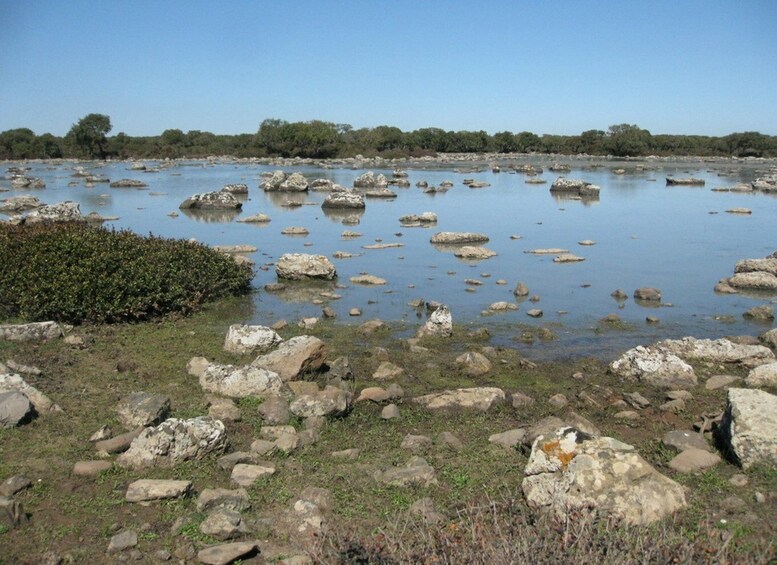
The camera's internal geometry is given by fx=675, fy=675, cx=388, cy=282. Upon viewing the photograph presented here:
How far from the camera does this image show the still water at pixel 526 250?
14500 millimetres

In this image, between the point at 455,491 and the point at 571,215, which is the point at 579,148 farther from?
the point at 455,491

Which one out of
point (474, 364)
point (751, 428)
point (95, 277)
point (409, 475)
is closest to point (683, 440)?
point (751, 428)

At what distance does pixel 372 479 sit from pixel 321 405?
1936 mm

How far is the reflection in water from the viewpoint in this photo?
3331cm

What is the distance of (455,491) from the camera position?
6746mm

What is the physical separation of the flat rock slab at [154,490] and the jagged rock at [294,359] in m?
3.54

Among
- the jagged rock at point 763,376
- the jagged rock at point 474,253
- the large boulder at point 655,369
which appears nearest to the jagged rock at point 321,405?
the large boulder at point 655,369

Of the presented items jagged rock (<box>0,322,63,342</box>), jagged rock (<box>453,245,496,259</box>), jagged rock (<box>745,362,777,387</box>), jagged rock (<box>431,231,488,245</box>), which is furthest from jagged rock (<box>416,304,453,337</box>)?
jagged rock (<box>431,231,488,245</box>)

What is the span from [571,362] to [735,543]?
6259 millimetres

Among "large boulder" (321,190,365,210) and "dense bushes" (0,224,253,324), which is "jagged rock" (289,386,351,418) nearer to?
"dense bushes" (0,224,253,324)

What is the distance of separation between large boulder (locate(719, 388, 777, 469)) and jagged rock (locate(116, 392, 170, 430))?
260 inches

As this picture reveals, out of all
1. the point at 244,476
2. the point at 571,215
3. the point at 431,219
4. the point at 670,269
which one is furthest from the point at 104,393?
the point at 571,215

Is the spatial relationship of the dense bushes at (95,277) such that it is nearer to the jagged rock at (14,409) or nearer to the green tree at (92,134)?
the jagged rock at (14,409)

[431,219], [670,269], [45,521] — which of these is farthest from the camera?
[431,219]
